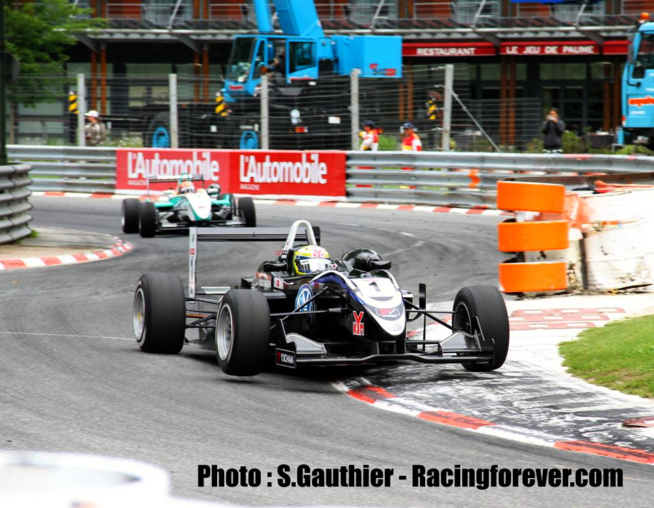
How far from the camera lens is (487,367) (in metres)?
7.95

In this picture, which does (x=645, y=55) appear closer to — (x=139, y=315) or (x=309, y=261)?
(x=309, y=261)

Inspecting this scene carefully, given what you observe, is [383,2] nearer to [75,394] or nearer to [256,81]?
[256,81]

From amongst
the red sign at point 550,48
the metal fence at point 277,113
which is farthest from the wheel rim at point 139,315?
the red sign at point 550,48

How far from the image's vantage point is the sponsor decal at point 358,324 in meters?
7.57

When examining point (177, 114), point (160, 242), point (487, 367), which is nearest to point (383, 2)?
point (177, 114)

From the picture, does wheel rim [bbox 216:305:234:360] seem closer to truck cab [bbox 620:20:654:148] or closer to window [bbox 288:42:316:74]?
truck cab [bbox 620:20:654:148]

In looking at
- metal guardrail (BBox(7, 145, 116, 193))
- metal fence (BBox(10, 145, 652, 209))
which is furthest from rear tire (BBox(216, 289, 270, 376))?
metal guardrail (BBox(7, 145, 116, 193))

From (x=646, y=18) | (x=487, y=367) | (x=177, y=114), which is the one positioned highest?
(x=646, y=18)

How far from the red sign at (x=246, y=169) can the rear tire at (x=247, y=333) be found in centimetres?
1461

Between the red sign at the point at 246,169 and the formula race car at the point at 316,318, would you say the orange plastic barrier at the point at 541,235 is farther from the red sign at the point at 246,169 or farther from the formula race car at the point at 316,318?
the red sign at the point at 246,169

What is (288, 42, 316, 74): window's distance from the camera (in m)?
27.7

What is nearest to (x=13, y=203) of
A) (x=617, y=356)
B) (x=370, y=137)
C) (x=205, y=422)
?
(x=370, y=137)

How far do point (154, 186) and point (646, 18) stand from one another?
12.1m

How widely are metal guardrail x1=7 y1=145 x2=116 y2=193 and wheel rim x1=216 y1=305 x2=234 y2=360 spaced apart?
16.5 m
